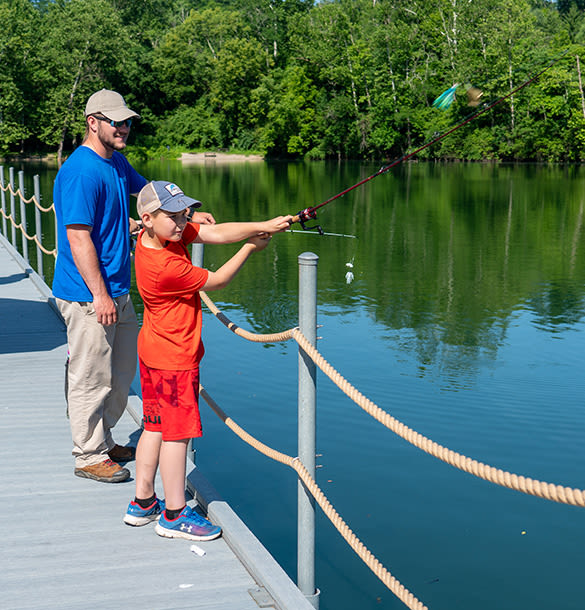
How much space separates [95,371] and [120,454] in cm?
66

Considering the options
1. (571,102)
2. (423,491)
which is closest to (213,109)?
(571,102)

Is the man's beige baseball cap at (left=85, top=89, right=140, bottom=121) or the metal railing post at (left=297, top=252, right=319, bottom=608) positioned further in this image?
the man's beige baseball cap at (left=85, top=89, right=140, bottom=121)

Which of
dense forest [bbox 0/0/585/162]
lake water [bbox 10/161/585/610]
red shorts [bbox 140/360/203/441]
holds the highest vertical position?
dense forest [bbox 0/0/585/162]

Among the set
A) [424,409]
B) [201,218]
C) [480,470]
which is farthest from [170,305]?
[424,409]

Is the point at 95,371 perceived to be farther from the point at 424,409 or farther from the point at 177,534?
the point at 424,409

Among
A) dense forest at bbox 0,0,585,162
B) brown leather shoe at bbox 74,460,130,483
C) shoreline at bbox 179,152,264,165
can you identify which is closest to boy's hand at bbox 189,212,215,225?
brown leather shoe at bbox 74,460,130,483

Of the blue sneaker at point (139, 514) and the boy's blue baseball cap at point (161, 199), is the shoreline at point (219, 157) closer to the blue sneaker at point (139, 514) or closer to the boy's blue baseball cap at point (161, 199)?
the blue sneaker at point (139, 514)

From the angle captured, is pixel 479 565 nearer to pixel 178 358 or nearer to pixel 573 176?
pixel 178 358

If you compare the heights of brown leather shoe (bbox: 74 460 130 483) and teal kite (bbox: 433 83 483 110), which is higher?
teal kite (bbox: 433 83 483 110)

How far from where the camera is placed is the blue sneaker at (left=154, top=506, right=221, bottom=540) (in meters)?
3.53

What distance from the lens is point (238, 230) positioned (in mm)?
3516

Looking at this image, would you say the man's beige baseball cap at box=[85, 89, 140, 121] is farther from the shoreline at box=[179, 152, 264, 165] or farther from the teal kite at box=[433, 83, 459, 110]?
the shoreline at box=[179, 152, 264, 165]

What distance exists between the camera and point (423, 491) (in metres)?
6.00

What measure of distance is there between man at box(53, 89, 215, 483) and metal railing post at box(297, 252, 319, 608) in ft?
3.81
